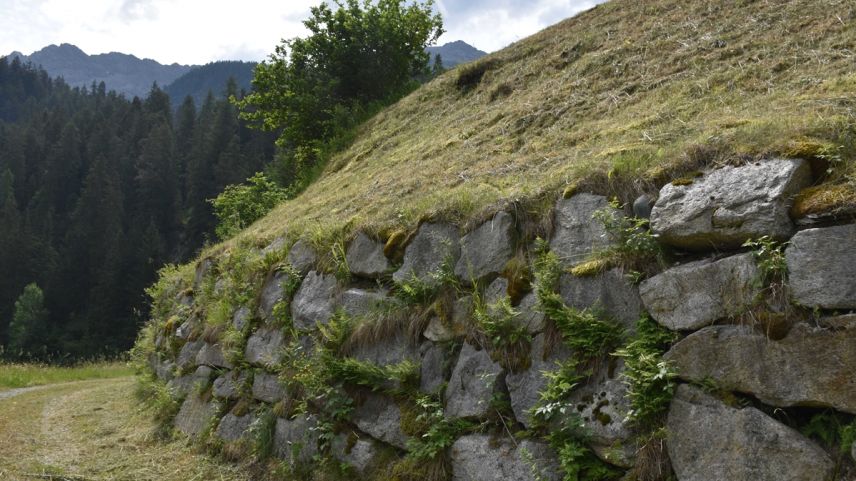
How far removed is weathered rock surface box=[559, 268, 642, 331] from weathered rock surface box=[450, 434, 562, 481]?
39.3 inches

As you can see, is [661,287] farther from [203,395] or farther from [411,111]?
[411,111]

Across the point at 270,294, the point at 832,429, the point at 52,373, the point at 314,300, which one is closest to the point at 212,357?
the point at 270,294

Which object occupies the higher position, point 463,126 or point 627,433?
point 463,126

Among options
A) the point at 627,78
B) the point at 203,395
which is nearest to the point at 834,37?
the point at 627,78

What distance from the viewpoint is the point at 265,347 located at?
722 cm

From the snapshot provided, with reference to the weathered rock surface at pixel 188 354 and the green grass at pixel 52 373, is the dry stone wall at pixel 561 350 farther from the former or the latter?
the green grass at pixel 52 373

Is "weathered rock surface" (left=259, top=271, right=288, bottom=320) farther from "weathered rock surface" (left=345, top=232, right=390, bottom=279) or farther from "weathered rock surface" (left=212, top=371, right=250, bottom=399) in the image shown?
"weathered rock surface" (left=345, top=232, right=390, bottom=279)

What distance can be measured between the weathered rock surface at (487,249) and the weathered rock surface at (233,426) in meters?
3.07

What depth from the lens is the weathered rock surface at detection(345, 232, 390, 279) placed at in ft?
21.2

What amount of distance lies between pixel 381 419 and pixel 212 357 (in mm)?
3801

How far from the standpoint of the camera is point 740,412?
348 centimetres

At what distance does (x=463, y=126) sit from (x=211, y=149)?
8917cm

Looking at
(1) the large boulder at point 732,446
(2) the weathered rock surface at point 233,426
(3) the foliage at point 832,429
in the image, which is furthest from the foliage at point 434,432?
(2) the weathered rock surface at point 233,426

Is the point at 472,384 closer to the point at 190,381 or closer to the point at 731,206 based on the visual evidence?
the point at 731,206
